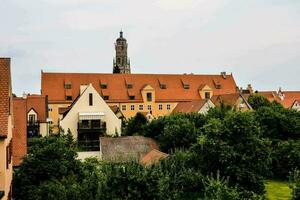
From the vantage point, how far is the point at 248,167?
3328 cm

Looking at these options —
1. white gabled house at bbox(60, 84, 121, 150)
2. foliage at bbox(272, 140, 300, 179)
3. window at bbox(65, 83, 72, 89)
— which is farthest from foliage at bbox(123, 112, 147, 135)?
foliage at bbox(272, 140, 300, 179)

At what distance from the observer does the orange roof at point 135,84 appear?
83812 mm

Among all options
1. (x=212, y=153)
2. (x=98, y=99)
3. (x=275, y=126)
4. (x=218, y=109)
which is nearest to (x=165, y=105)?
(x=98, y=99)

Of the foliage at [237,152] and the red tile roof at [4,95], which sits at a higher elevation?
the red tile roof at [4,95]

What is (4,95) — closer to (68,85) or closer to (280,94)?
(68,85)

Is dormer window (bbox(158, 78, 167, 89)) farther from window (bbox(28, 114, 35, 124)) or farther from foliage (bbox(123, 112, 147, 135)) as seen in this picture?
window (bbox(28, 114, 35, 124))

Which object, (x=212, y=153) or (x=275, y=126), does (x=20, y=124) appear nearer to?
(x=212, y=153)

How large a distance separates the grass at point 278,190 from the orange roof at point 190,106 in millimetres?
30555

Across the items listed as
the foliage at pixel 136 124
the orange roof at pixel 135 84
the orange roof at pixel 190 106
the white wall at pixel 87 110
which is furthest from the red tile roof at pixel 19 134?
the orange roof at pixel 135 84

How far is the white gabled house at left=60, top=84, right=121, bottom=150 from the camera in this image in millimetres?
67750

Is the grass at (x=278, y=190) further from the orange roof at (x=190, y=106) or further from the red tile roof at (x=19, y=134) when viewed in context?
the orange roof at (x=190, y=106)

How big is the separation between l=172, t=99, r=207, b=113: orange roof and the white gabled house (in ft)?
46.2

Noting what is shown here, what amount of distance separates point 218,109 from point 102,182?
37835 mm

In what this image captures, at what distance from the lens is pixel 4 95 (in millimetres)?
22812
